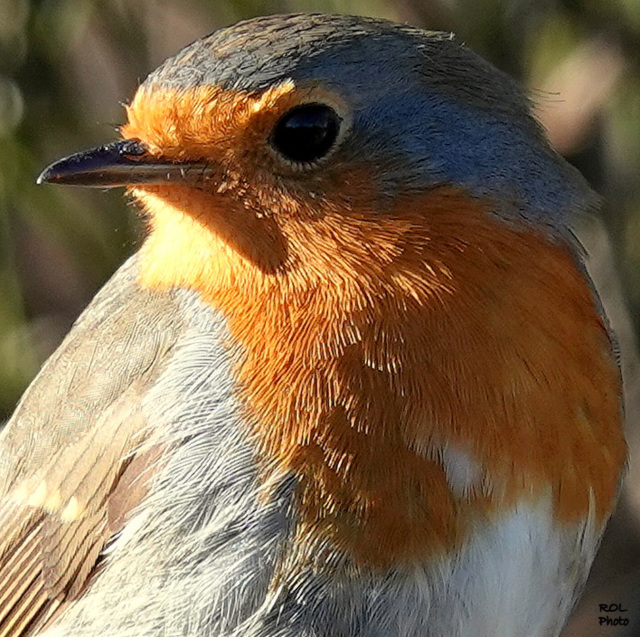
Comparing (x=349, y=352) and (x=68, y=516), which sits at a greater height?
(x=349, y=352)

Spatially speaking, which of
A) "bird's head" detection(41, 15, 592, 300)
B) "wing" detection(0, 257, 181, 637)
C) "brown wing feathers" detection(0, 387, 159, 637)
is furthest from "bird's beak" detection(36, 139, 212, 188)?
"brown wing feathers" detection(0, 387, 159, 637)

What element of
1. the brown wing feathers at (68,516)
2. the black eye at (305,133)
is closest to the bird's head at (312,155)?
the black eye at (305,133)

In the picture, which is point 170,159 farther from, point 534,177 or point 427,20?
point 427,20

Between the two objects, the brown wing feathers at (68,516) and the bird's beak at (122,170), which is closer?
the bird's beak at (122,170)

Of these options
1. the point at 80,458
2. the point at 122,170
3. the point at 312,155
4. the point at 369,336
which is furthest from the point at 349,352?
the point at 80,458

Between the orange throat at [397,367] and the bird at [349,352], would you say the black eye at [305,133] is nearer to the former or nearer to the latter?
the bird at [349,352]

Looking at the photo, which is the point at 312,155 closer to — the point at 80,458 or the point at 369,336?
the point at 369,336
